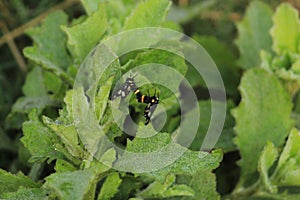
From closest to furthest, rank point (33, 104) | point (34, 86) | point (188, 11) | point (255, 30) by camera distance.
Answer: point (33, 104)
point (34, 86)
point (255, 30)
point (188, 11)

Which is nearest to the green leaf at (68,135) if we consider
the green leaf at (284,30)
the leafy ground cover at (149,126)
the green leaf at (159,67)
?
the leafy ground cover at (149,126)

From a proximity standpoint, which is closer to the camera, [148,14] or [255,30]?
[148,14]

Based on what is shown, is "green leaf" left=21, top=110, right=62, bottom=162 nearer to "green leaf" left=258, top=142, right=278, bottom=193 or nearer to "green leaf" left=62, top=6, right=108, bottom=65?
"green leaf" left=62, top=6, right=108, bottom=65

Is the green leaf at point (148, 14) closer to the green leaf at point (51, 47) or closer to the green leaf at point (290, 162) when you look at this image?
the green leaf at point (51, 47)

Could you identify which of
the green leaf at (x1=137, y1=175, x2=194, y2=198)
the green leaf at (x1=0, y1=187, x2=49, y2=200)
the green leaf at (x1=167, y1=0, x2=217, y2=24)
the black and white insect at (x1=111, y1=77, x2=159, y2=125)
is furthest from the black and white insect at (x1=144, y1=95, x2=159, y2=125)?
the green leaf at (x1=167, y1=0, x2=217, y2=24)

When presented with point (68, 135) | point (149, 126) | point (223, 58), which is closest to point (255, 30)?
point (223, 58)

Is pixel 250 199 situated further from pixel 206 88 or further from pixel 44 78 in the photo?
pixel 44 78

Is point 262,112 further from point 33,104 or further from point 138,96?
point 33,104
